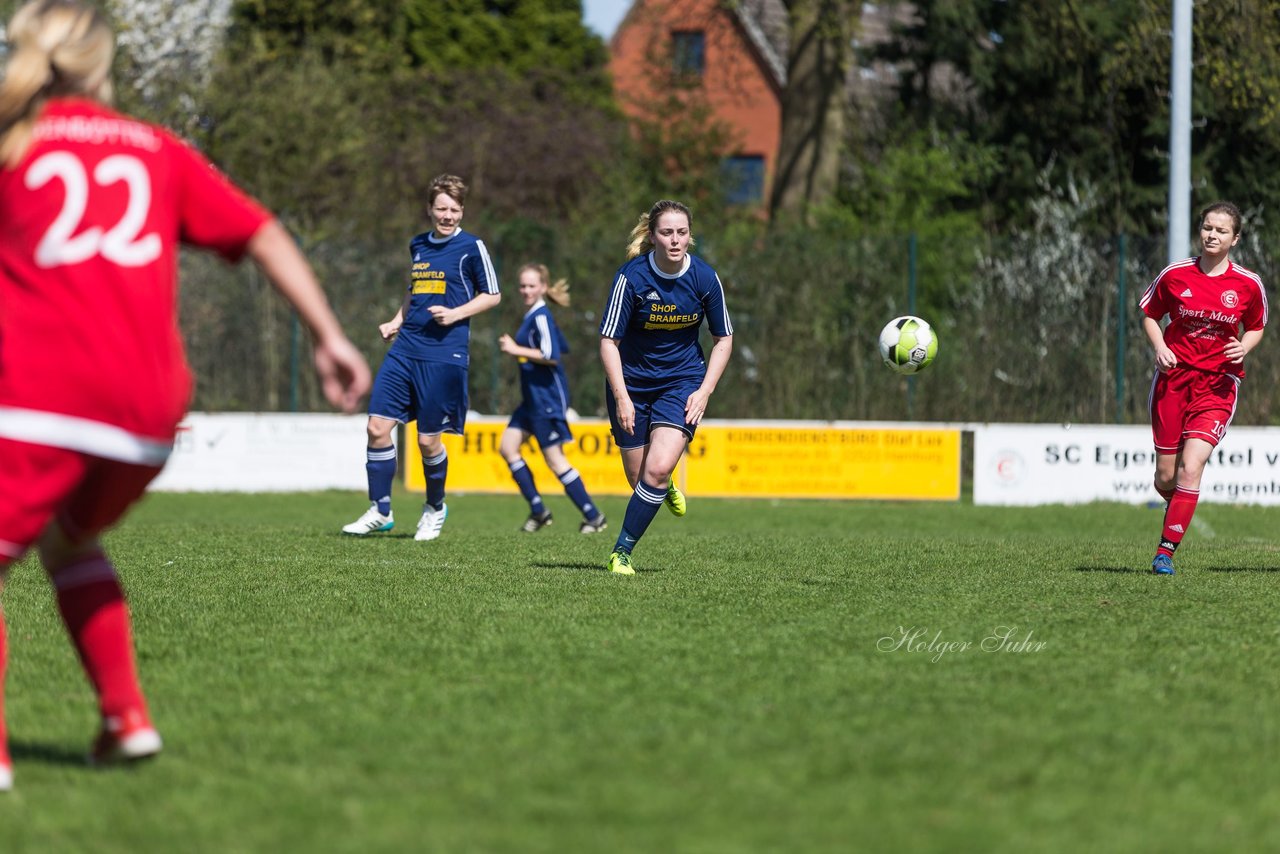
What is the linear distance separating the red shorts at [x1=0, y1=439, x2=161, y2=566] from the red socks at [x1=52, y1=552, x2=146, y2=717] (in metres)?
0.24

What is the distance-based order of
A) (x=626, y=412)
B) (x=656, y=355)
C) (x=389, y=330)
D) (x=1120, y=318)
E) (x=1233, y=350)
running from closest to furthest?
1. (x=626, y=412)
2. (x=656, y=355)
3. (x=1233, y=350)
4. (x=389, y=330)
5. (x=1120, y=318)

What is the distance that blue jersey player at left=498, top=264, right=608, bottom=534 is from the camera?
1351 centimetres

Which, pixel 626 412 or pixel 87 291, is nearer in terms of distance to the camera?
pixel 87 291

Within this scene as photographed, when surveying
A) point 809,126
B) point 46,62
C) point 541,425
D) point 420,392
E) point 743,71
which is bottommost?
point 541,425

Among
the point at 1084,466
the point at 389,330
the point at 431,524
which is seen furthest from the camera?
the point at 1084,466

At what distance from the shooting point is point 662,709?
4949mm

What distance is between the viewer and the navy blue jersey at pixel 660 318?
28.9ft

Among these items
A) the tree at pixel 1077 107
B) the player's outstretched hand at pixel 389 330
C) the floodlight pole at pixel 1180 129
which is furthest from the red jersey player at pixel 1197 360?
the tree at pixel 1077 107

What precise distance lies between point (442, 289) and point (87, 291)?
737cm

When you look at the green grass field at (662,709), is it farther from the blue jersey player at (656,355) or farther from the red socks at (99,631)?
the blue jersey player at (656,355)

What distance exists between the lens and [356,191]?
36.2 m

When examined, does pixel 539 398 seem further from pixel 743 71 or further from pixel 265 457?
pixel 743 71

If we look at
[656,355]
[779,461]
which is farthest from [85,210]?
[779,461]

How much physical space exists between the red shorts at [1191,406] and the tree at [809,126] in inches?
691
